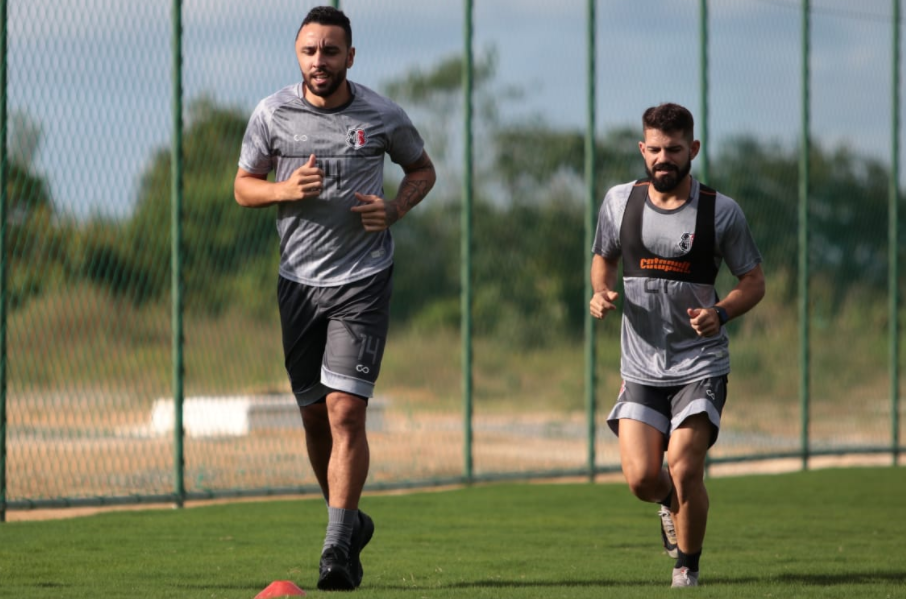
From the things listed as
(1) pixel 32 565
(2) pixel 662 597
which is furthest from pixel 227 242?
(2) pixel 662 597

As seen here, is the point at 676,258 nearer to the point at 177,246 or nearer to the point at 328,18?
the point at 328,18

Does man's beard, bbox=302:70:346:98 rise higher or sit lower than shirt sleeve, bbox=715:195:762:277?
higher

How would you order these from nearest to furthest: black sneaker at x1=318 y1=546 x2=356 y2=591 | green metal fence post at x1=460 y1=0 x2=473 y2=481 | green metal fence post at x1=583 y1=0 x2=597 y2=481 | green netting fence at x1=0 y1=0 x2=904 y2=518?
black sneaker at x1=318 y1=546 x2=356 y2=591, green netting fence at x1=0 y1=0 x2=904 y2=518, green metal fence post at x1=460 y1=0 x2=473 y2=481, green metal fence post at x1=583 y1=0 x2=597 y2=481

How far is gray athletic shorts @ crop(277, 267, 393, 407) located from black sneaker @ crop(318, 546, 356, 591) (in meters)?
0.61

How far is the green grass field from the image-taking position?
18.4ft

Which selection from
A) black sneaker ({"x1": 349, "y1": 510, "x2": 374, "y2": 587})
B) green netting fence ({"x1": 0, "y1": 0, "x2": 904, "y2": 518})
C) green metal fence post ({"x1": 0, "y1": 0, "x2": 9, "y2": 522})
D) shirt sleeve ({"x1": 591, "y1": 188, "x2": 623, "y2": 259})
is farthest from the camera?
green netting fence ({"x1": 0, "y1": 0, "x2": 904, "y2": 518})

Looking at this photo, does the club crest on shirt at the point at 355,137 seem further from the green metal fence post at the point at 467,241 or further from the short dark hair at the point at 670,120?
the green metal fence post at the point at 467,241

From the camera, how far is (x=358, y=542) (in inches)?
211

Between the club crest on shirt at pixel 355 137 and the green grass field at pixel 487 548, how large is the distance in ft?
5.55

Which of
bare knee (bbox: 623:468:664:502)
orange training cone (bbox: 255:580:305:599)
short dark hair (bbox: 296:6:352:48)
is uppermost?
short dark hair (bbox: 296:6:352:48)

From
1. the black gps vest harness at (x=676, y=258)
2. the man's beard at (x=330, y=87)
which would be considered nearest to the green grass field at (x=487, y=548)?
the black gps vest harness at (x=676, y=258)

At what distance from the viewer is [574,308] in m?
11.2

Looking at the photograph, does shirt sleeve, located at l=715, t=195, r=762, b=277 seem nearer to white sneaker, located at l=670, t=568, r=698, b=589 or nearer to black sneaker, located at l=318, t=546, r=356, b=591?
white sneaker, located at l=670, t=568, r=698, b=589

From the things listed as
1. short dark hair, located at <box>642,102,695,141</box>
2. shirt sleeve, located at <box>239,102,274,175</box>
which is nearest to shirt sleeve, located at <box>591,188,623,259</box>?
short dark hair, located at <box>642,102,695,141</box>
